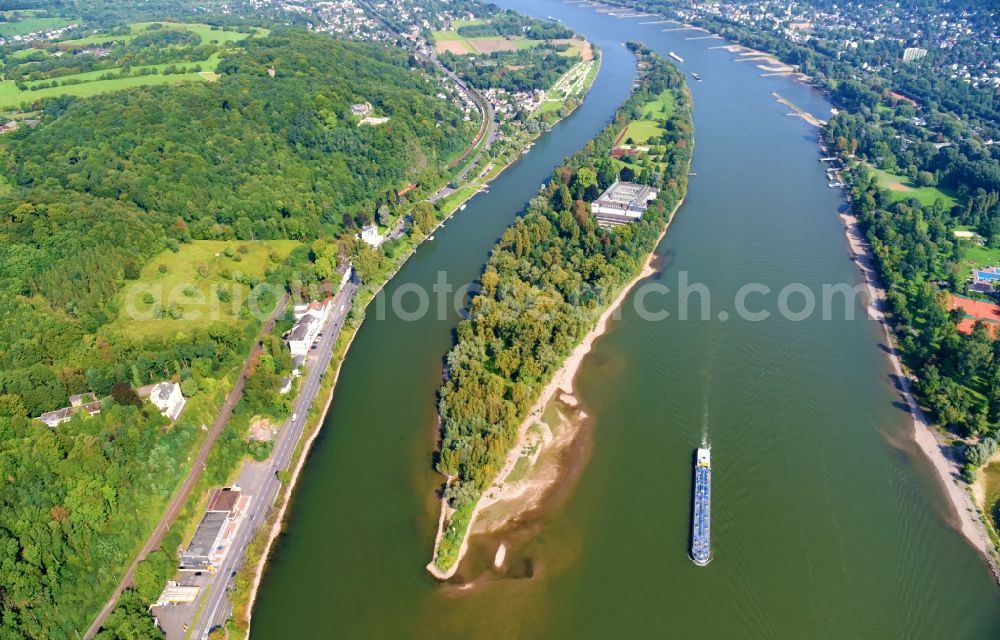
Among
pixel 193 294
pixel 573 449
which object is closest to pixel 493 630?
pixel 573 449

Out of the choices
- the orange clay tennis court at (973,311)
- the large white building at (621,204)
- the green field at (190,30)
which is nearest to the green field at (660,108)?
the large white building at (621,204)

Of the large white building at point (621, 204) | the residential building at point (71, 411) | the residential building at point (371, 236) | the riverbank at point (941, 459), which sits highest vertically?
the large white building at point (621, 204)

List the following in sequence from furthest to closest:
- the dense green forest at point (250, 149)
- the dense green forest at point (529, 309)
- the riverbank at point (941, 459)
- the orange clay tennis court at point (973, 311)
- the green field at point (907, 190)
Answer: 1. the green field at point (907, 190)
2. the dense green forest at point (250, 149)
3. the orange clay tennis court at point (973, 311)
4. the dense green forest at point (529, 309)
5. the riverbank at point (941, 459)

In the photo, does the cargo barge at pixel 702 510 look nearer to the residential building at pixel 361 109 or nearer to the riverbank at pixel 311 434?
the riverbank at pixel 311 434

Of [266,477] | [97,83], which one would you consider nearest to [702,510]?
[266,477]

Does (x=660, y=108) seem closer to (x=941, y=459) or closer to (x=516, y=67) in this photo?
(x=516, y=67)
